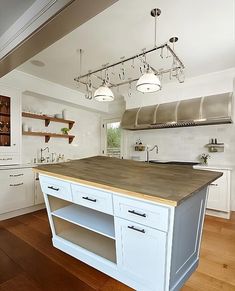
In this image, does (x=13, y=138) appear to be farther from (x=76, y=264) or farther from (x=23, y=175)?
(x=76, y=264)

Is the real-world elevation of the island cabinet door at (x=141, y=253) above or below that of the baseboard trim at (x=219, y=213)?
above

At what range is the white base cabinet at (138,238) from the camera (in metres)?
1.39

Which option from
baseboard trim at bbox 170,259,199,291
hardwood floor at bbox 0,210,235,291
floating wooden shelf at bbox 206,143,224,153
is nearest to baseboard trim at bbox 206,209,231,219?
hardwood floor at bbox 0,210,235,291

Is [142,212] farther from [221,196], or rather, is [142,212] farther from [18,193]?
[18,193]

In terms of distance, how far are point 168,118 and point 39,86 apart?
276cm

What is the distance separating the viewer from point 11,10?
1.87 meters

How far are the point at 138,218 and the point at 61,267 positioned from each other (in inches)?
45.5

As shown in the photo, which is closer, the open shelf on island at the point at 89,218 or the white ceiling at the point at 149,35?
the open shelf on island at the point at 89,218

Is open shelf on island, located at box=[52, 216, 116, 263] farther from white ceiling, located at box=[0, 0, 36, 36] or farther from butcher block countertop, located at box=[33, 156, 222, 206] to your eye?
white ceiling, located at box=[0, 0, 36, 36]

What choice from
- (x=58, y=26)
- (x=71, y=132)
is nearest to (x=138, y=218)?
(x=58, y=26)

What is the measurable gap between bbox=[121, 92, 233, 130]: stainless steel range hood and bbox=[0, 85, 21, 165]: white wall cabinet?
230 cm

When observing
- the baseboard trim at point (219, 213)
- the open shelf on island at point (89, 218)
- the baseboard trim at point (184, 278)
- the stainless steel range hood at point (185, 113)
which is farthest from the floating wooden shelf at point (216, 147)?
the open shelf on island at point (89, 218)

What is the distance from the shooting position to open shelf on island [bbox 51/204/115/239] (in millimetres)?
1855

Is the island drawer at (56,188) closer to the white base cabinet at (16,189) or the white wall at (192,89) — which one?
the white base cabinet at (16,189)
